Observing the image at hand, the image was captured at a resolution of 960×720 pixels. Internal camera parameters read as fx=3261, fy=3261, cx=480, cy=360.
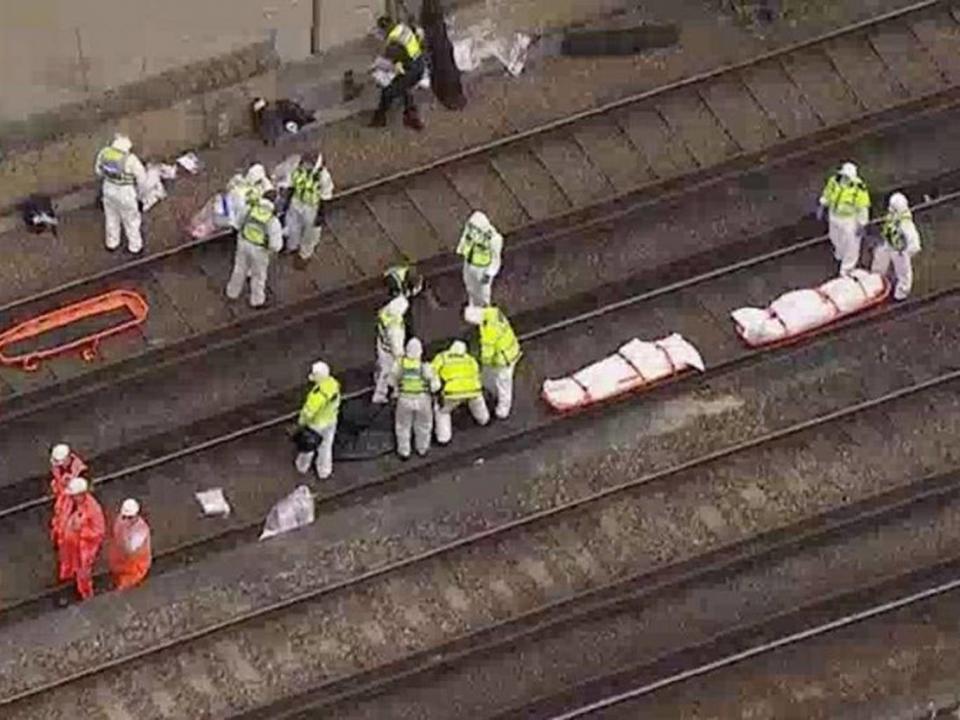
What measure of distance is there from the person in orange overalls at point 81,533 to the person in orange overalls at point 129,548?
19cm

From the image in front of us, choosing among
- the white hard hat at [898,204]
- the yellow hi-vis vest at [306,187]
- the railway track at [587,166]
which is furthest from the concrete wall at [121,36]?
the white hard hat at [898,204]

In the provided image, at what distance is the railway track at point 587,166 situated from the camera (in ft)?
125

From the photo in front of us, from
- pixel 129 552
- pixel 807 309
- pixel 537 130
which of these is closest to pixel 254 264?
pixel 129 552

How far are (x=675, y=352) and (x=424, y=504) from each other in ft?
11.5

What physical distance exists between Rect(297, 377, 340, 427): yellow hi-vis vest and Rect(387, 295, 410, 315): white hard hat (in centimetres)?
100

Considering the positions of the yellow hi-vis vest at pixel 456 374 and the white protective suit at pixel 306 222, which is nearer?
the yellow hi-vis vest at pixel 456 374

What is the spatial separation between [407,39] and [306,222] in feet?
8.52

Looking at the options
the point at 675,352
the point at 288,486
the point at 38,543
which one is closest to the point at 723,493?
the point at 675,352

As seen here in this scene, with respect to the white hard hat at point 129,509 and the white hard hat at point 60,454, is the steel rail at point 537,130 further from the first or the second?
the white hard hat at point 129,509

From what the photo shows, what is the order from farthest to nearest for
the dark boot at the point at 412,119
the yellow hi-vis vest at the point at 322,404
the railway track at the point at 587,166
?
1. the dark boot at the point at 412,119
2. the railway track at the point at 587,166
3. the yellow hi-vis vest at the point at 322,404

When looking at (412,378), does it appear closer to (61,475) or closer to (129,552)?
(129,552)

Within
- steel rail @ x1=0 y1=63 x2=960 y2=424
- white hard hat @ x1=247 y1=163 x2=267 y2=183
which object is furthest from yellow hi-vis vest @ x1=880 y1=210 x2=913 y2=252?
white hard hat @ x1=247 y1=163 x2=267 y2=183

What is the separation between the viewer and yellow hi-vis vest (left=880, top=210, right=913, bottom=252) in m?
36.7

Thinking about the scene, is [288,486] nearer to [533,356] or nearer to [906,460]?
[533,356]
